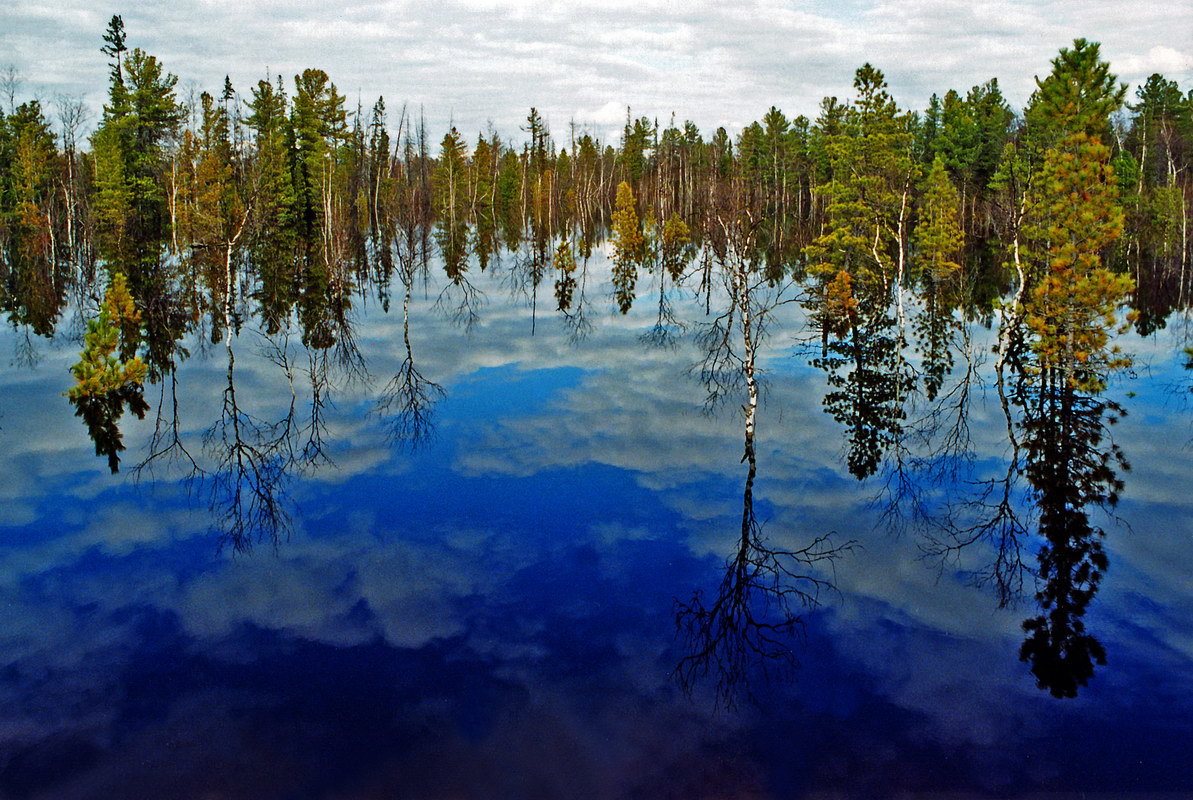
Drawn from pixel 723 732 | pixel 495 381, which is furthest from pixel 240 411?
pixel 723 732

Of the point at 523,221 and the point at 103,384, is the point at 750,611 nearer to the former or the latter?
the point at 103,384

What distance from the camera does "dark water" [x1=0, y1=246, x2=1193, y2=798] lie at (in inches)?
335

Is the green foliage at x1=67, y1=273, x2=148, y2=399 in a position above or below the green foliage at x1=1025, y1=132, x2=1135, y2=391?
below

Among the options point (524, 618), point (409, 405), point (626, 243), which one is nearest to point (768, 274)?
point (626, 243)

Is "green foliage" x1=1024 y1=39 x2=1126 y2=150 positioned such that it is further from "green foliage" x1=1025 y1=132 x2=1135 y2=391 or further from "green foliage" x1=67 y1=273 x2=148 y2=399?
"green foliage" x1=67 y1=273 x2=148 y2=399

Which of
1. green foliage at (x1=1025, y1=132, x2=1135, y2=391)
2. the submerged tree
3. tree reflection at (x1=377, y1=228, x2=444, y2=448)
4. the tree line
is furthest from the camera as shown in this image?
the tree line

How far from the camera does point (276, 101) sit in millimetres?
66438

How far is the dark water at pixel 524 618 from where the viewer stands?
27.9 feet

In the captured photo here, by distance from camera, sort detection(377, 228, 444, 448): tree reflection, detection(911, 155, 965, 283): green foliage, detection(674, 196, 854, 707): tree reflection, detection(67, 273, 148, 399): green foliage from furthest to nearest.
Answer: detection(911, 155, 965, 283): green foliage → detection(67, 273, 148, 399): green foliage → detection(377, 228, 444, 448): tree reflection → detection(674, 196, 854, 707): tree reflection

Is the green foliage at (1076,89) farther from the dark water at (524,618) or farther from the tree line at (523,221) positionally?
the dark water at (524,618)

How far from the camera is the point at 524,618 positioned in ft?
38.0

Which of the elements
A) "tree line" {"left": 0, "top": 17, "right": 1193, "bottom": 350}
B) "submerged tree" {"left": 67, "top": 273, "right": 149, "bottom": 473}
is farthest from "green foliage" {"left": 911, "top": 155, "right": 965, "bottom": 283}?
"submerged tree" {"left": 67, "top": 273, "right": 149, "bottom": 473}

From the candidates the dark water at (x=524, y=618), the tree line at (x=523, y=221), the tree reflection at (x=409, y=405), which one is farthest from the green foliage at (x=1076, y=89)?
the tree reflection at (x=409, y=405)

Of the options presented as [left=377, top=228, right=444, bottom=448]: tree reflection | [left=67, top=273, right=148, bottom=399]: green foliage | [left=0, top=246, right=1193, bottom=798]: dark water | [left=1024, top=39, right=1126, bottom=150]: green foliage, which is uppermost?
[left=1024, top=39, right=1126, bottom=150]: green foliage
